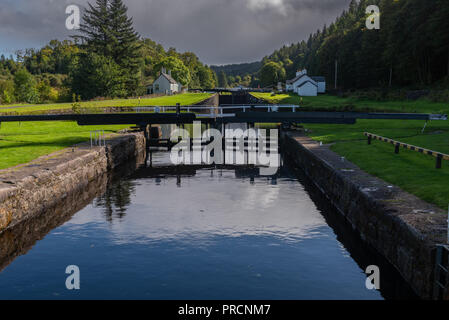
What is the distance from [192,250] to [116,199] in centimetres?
999

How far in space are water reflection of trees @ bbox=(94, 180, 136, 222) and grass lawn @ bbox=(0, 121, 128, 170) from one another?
5.06 metres

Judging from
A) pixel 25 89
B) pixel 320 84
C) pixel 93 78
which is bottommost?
pixel 25 89

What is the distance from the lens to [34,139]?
36.5m

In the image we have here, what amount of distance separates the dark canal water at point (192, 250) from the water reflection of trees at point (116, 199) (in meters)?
0.11

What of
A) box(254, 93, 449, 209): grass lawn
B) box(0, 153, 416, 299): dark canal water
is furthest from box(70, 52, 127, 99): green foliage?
box(0, 153, 416, 299): dark canal water

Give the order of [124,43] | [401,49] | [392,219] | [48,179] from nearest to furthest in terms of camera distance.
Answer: [392,219] < [48,179] < [401,49] < [124,43]

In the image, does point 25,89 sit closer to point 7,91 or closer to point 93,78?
point 7,91

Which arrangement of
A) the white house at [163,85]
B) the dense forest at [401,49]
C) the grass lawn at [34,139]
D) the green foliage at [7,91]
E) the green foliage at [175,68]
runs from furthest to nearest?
1. the green foliage at [175,68]
2. the white house at [163,85]
3. the green foliage at [7,91]
4. the dense forest at [401,49]
5. the grass lawn at [34,139]

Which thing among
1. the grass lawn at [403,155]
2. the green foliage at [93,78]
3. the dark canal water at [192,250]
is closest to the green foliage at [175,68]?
the green foliage at [93,78]

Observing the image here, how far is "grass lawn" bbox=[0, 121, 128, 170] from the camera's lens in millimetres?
27450

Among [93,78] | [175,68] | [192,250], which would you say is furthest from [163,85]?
[192,250]

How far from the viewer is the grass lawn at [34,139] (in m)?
27.5

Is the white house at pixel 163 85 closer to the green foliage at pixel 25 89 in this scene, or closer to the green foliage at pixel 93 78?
the green foliage at pixel 25 89
